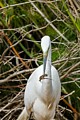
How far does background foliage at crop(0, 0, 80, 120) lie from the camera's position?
2.80m

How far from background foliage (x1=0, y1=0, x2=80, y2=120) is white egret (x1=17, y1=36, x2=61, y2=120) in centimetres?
21

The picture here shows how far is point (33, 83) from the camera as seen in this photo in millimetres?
2518

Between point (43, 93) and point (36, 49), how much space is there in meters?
0.79

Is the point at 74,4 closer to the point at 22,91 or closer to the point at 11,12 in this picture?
the point at 11,12

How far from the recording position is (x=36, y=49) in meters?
3.13

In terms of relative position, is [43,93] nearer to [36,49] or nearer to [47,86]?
[47,86]

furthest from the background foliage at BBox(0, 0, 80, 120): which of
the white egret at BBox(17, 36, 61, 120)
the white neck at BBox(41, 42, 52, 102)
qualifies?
the white neck at BBox(41, 42, 52, 102)

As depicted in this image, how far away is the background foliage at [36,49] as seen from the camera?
9.20 ft

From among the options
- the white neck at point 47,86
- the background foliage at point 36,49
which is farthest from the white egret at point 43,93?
the background foliage at point 36,49

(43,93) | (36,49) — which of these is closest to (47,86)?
(43,93)

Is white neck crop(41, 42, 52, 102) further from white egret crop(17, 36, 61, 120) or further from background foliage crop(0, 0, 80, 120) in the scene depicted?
background foliage crop(0, 0, 80, 120)

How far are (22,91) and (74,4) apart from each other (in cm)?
77

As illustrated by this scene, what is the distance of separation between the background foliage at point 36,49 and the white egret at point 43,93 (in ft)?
0.68

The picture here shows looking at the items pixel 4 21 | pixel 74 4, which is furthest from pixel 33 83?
pixel 74 4
